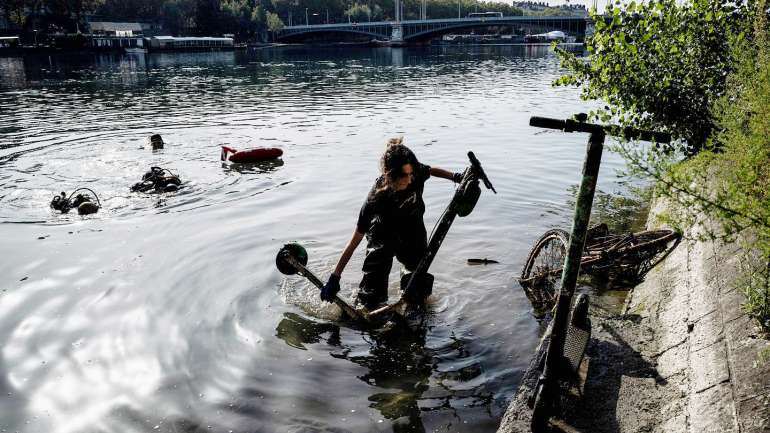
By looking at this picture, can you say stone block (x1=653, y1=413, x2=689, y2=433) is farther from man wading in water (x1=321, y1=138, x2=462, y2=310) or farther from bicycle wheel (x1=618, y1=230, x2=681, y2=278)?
man wading in water (x1=321, y1=138, x2=462, y2=310)

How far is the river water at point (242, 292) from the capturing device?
5.95m

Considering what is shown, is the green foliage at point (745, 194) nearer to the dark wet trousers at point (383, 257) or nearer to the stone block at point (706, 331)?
the stone block at point (706, 331)

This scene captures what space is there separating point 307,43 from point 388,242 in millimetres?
158595

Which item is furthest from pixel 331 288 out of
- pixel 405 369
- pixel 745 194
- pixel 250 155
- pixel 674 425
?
pixel 250 155

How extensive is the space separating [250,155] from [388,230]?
1193cm

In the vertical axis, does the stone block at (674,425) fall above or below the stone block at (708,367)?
below

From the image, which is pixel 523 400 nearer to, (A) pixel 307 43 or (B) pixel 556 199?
(B) pixel 556 199

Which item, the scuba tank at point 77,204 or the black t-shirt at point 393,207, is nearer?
the black t-shirt at point 393,207

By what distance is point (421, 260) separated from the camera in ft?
22.4

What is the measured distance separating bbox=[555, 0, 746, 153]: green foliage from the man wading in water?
3936 millimetres

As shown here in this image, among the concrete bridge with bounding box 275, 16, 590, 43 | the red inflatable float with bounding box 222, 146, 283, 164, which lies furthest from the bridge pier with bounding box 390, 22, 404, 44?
→ the red inflatable float with bounding box 222, 146, 283, 164

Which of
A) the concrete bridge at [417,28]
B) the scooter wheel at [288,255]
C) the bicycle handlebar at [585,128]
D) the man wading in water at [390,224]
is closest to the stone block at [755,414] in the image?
the bicycle handlebar at [585,128]

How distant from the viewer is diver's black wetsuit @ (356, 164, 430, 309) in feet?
22.0

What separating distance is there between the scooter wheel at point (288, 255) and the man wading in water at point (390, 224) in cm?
83
